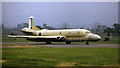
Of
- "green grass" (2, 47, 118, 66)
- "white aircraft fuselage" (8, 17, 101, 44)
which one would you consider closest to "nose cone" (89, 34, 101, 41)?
"white aircraft fuselage" (8, 17, 101, 44)

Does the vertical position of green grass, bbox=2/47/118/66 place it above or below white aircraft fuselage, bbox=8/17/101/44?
below

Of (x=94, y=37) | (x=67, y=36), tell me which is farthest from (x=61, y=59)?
(x=67, y=36)

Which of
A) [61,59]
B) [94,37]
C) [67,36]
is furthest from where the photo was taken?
[67,36]

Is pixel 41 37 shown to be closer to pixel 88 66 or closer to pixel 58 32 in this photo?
pixel 58 32

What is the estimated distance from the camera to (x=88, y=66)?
1673 centimetres

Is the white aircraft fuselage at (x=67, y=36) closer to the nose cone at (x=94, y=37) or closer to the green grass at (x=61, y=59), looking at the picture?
the nose cone at (x=94, y=37)

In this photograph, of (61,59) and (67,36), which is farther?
(67,36)

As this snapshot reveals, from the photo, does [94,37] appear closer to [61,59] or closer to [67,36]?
[67,36]

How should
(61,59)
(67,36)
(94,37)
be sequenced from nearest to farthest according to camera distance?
(61,59)
(94,37)
(67,36)

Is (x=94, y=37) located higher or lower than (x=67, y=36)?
lower

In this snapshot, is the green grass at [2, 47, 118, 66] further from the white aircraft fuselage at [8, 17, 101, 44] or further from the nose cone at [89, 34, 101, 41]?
the white aircraft fuselage at [8, 17, 101, 44]

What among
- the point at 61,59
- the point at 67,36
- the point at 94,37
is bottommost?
the point at 61,59

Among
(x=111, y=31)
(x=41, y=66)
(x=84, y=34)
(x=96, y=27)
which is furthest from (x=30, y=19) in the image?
(x=96, y=27)

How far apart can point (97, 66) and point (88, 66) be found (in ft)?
2.28
